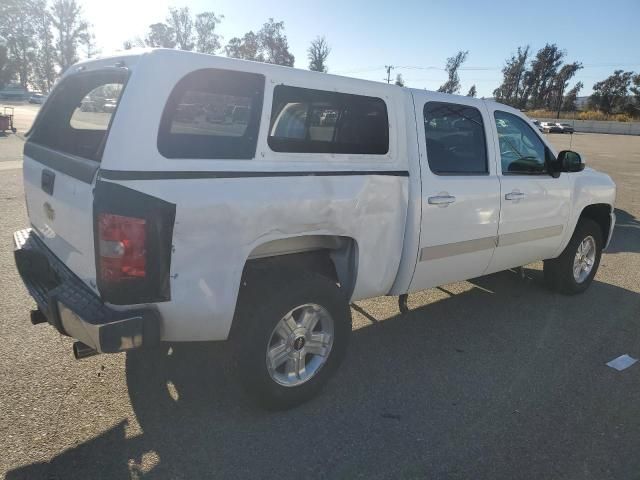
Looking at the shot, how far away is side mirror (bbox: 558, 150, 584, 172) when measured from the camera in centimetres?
445

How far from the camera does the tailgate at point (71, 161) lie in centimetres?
243

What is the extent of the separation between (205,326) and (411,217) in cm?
159

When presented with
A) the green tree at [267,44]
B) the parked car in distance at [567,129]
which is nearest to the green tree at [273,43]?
the green tree at [267,44]

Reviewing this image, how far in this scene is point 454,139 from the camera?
12.6 feet

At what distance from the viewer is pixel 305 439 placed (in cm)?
275

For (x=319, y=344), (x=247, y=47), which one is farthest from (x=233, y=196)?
(x=247, y=47)

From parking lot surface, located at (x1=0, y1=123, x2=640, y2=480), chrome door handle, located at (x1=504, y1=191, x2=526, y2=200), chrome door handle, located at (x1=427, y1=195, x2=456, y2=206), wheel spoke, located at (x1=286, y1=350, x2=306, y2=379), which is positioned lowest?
parking lot surface, located at (x1=0, y1=123, x2=640, y2=480)

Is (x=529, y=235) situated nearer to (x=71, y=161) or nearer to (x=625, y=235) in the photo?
(x=71, y=161)

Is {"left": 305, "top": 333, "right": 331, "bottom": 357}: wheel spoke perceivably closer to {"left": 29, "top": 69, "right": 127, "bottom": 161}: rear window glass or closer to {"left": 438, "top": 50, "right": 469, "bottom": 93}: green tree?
{"left": 29, "top": 69, "right": 127, "bottom": 161}: rear window glass

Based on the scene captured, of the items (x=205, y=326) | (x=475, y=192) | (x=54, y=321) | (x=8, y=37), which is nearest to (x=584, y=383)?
(x=475, y=192)

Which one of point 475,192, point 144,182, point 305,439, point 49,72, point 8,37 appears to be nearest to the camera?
point 144,182

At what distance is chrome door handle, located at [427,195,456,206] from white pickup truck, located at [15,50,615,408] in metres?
0.01

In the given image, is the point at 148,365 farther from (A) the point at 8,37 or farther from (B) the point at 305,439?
(A) the point at 8,37

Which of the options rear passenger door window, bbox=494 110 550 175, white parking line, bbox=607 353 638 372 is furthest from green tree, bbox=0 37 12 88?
white parking line, bbox=607 353 638 372
